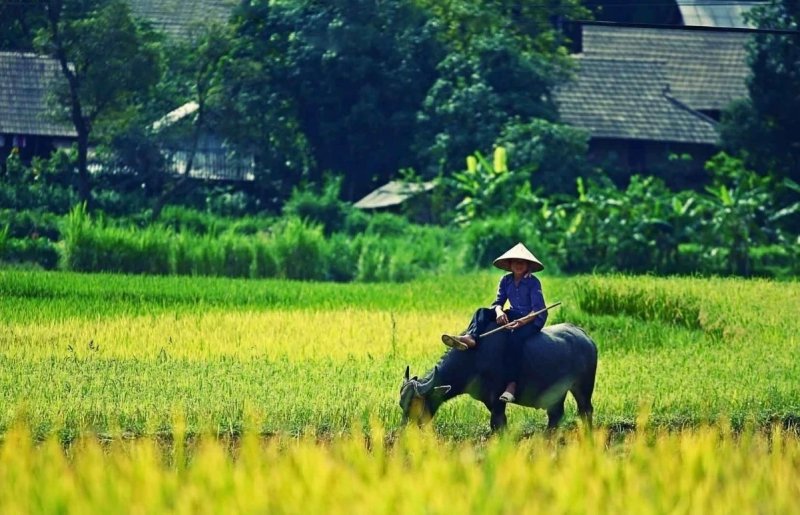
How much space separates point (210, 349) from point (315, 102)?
1640 centimetres

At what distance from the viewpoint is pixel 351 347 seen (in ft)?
42.8

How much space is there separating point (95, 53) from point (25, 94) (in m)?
5.38

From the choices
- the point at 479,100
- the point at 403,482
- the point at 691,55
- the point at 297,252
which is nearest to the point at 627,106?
the point at 479,100

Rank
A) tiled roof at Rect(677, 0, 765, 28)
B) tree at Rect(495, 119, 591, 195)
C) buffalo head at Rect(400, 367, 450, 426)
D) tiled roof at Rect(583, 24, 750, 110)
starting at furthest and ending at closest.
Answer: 1. tiled roof at Rect(677, 0, 765, 28)
2. tiled roof at Rect(583, 24, 750, 110)
3. tree at Rect(495, 119, 591, 195)
4. buffalo head at Rect(400, 367, 450, 426)

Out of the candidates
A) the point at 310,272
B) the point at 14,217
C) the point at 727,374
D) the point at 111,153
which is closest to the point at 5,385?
the point at 727,374

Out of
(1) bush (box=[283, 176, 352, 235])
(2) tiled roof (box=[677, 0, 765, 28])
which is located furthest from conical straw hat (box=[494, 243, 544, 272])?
(2) tiled roof (box=[677, 0, 765, 28])

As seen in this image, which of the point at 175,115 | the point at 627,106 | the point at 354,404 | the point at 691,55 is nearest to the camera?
the point at 354,404

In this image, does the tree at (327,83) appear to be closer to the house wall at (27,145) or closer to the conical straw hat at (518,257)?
the house wall at (27,145)

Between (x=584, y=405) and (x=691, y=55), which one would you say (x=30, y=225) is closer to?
(x=584, y=405)

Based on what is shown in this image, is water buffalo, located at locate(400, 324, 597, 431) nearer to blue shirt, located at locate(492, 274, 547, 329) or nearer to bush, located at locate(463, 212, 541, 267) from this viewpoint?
blue shirt, located at locate(492, 274, 547, 329)

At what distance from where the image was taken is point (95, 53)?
25609 millimetres

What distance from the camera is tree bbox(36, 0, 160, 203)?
25.4 m

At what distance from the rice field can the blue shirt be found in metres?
0.69

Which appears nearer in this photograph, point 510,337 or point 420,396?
point 420,396
